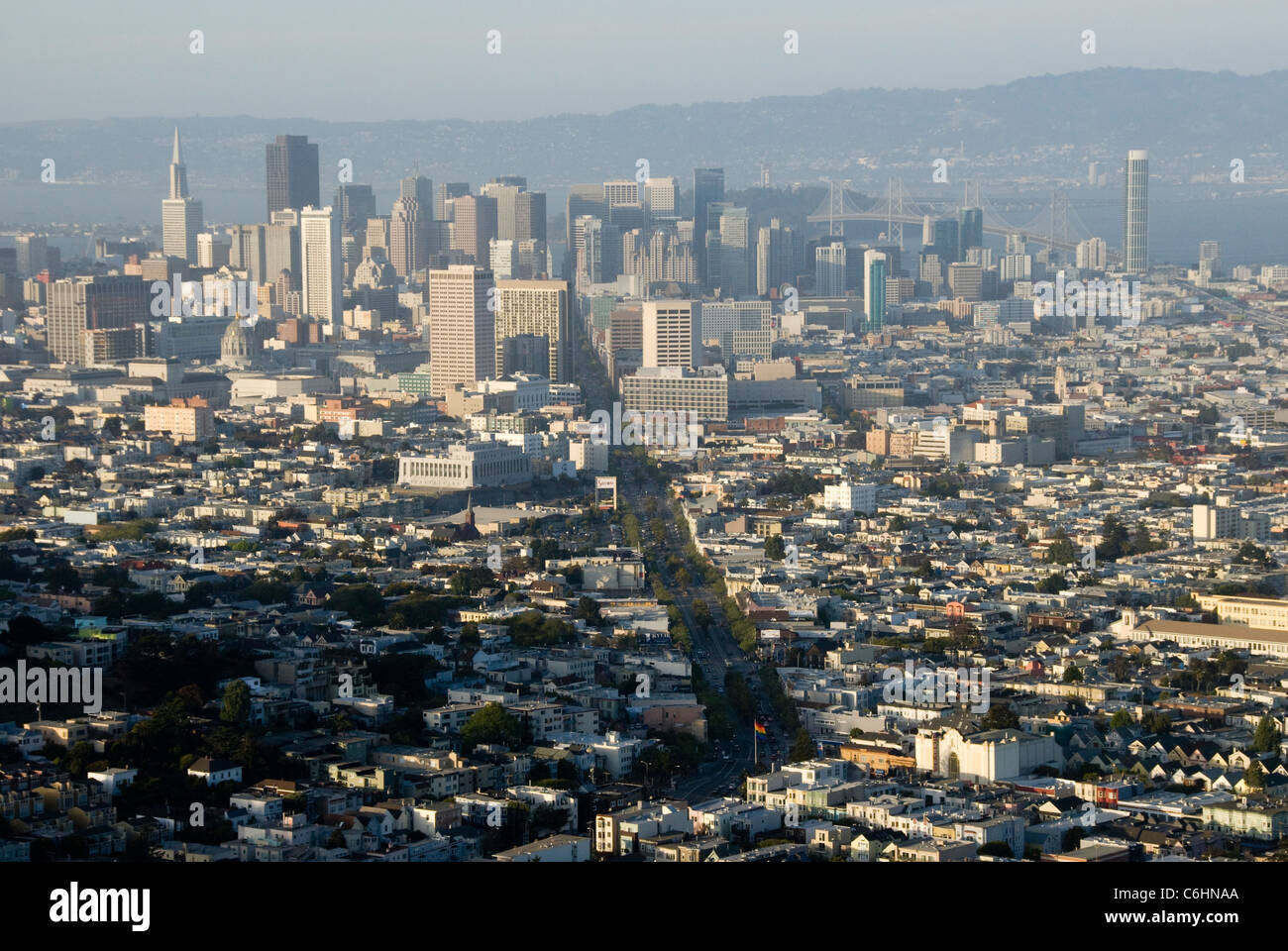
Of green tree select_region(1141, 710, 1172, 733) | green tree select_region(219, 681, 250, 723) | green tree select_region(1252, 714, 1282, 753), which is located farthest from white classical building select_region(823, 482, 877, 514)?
green tree select_region(219, 681, 250, 723)

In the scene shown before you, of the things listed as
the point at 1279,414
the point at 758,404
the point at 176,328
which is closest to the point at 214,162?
the point at 176,328

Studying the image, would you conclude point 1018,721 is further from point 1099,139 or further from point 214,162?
point 1099,139

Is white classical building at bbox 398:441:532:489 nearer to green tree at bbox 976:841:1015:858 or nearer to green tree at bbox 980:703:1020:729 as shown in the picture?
green tree at bbox 980:703:1020:729

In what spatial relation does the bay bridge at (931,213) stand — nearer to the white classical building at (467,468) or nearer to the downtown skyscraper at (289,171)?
the downtown skyscraper at (289,171)

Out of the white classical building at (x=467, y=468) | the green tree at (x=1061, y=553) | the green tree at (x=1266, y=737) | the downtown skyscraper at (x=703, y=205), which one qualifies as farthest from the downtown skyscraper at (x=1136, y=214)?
the green tree at (x=1266, y=737)

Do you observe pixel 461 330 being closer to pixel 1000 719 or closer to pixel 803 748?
pixel 1000 719

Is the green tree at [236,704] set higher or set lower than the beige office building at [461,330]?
lower
